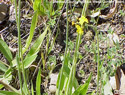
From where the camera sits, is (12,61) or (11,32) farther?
(11,32)

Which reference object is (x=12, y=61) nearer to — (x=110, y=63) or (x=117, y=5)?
(x=110, y=63)

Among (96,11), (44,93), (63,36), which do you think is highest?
(96,11)

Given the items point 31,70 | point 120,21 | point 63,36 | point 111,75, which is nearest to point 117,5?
point 120,21

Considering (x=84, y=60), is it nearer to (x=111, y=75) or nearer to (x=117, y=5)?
(x=111, y=75)

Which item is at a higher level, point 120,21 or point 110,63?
point 120,21

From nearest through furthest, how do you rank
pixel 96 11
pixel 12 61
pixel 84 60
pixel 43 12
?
pixel 12 61, pixel 84 60, pixel 43 12, pixel 96 11

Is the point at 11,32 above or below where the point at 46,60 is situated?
above

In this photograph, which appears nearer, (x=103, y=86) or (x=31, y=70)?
(x=103, y=86)

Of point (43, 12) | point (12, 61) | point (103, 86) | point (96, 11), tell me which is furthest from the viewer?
point (96, 11)

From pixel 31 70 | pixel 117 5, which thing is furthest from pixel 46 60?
pixel 117 5

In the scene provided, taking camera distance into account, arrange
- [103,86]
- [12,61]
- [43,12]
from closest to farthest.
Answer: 1. [103,86]
2. [12,61]
3. [43,12]
